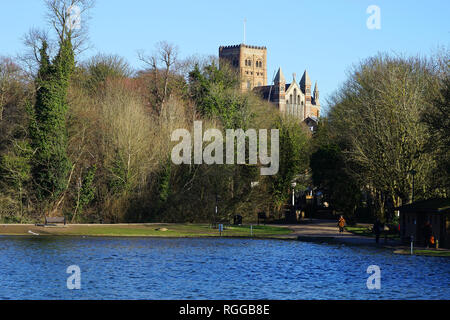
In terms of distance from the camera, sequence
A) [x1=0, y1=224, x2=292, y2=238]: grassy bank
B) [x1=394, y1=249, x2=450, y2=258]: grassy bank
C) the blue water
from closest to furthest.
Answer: the blue water < [x1=394, y1=249, x2=450, y2=258]: grassy bank < [x1=0, y1=224, x2=292, y2=238]: grassy bank

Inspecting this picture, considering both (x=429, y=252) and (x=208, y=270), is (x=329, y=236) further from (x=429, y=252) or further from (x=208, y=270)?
(x=208, y=270)

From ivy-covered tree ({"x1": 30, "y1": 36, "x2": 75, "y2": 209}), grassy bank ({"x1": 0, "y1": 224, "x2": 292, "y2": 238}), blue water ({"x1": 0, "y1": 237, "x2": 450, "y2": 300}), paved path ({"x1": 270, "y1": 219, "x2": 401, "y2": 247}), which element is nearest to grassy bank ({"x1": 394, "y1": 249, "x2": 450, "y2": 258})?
blue water ({"x1": 0, "y1": 237, "x2": 450, "y2": 300})

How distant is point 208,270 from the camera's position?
41406 mm

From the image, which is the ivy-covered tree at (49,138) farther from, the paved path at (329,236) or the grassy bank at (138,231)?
the paved path at (329,236)

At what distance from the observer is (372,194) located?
7838cm

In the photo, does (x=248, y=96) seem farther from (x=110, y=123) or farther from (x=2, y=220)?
(x=2, y=220)

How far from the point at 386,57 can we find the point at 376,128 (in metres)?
24.0

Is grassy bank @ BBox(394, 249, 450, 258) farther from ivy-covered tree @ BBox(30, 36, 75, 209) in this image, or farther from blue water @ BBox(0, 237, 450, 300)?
ivy-covered tree @ BBox(30, 36, 75, 209)

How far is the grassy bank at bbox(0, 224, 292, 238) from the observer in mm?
58750

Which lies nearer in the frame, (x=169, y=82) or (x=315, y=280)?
(x=315, y=280)

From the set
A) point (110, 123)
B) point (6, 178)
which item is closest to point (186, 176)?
point (110, 123)

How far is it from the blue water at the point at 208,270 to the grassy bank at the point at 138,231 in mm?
3140

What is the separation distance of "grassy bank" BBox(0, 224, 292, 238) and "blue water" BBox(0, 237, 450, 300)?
3140mm
